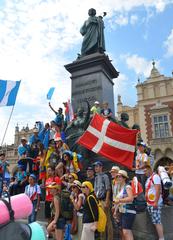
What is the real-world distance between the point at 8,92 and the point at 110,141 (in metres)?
3.31

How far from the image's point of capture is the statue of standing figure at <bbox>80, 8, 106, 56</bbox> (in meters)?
11.2

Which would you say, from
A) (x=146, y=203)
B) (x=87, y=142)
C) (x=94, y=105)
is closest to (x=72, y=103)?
(x=94, y=105)

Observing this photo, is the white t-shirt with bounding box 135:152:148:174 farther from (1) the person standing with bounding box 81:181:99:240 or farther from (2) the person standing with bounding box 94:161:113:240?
A: (1) the person standing with bounding box 81:181:99:240

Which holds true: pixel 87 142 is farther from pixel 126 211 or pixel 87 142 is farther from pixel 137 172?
pixel 126 211

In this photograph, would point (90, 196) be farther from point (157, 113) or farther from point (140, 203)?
point (157, 113)

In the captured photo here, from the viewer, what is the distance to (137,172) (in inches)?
257

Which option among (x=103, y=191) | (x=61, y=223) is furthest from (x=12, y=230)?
(x=103, y=191)

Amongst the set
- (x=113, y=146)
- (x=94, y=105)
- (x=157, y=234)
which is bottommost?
(x=157, y=234)

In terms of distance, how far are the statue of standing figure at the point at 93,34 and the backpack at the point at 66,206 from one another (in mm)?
7644

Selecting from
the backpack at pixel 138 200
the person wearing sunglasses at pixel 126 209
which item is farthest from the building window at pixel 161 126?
the person wearing sunglasses at pixel 126 209

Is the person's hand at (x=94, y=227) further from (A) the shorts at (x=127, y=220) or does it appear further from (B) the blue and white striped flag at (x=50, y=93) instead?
(B) the blue and white striped flag at (x=50, y=93)

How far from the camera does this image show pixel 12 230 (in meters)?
1.56

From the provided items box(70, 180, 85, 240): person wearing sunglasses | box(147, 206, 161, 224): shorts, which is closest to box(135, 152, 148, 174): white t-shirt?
box(147, 206, 161, 224): shorts

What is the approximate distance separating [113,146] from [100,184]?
152cm
